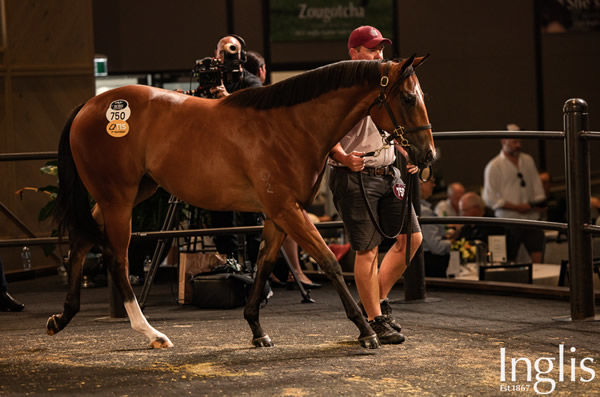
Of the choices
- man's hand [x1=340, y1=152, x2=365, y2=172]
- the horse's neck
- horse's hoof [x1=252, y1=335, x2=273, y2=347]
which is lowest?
horse's hoof [x1=252, y1=335, x2=273, y2=347]

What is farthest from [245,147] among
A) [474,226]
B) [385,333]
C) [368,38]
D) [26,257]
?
[474,226]

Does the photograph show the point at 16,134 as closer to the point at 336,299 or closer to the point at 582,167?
the point at 336,299

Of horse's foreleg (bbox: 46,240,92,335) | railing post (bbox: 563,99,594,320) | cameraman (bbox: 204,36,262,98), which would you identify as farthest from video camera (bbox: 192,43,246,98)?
railing post (bbox: 563,99,594,320)

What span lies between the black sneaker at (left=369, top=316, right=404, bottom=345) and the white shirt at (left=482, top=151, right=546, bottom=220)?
5.63m

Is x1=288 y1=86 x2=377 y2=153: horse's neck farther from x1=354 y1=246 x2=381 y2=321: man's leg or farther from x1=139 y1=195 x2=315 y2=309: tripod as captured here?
x1=139 y1=195 x2=315 y2=309: tripod

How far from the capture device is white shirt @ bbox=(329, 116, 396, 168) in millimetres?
5215

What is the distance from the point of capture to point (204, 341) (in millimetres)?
5324

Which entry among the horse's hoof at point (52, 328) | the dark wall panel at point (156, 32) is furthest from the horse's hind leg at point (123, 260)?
the dark wall panel at point (156, 32)

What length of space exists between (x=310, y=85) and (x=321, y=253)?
87 cm

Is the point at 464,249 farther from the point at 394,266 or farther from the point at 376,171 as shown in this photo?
the point at 376,171

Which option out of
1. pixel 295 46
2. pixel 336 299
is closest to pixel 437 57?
pixel 295 46

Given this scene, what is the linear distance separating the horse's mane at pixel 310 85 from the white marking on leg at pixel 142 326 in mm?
1239

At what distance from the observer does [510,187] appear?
10.5 m

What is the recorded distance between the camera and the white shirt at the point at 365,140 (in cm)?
521
